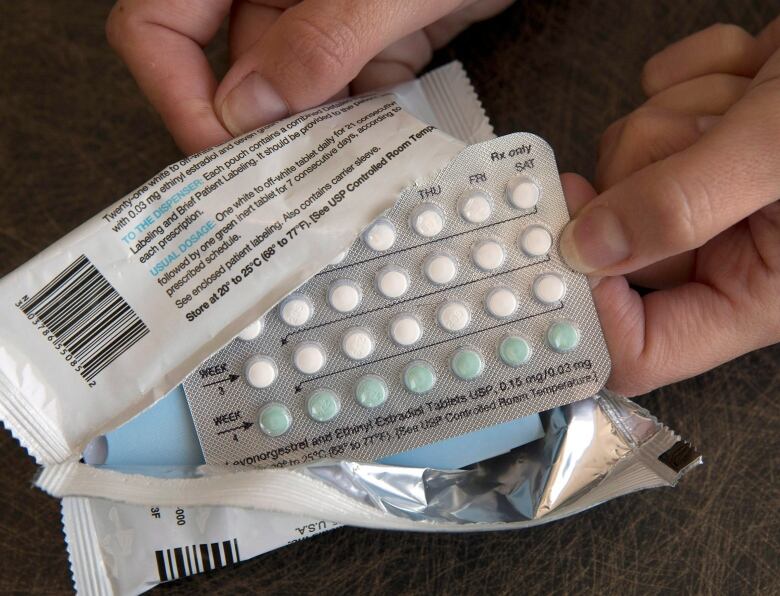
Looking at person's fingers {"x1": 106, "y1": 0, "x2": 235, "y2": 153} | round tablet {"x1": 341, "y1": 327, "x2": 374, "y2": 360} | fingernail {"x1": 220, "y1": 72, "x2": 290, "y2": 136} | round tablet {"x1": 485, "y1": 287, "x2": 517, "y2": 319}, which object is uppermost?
person's fingers {"x1": 106, "y1": 0, "x2": 235, "y2": 153}

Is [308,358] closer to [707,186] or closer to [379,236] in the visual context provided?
[379,236]

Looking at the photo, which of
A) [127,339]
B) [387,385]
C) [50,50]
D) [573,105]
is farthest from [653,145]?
[50,50]

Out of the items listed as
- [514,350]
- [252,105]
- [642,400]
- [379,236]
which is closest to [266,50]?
[252,105]

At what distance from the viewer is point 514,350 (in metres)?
0.40

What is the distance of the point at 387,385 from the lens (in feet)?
1.31

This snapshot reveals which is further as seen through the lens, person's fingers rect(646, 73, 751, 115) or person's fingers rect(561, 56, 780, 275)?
person's fingers rect(646, 73, 751, 115)

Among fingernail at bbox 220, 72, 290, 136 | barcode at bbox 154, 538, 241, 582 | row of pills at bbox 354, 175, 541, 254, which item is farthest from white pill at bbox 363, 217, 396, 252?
barcode at bbox 154, 538, 241, 582

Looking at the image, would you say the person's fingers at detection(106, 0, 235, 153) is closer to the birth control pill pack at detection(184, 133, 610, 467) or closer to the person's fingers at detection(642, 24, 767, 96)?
the birth control pill pack at detection(184, 133, 610, 467)

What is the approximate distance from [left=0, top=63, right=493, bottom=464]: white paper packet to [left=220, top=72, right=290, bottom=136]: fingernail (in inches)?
2.0

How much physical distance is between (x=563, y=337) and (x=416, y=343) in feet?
0.30

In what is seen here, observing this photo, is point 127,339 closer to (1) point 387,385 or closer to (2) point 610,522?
(1) point 387,385

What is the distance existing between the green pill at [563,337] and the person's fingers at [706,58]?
0.76ft

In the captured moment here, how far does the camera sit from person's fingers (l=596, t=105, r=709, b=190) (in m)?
0.43

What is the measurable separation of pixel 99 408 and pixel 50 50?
0.36m
